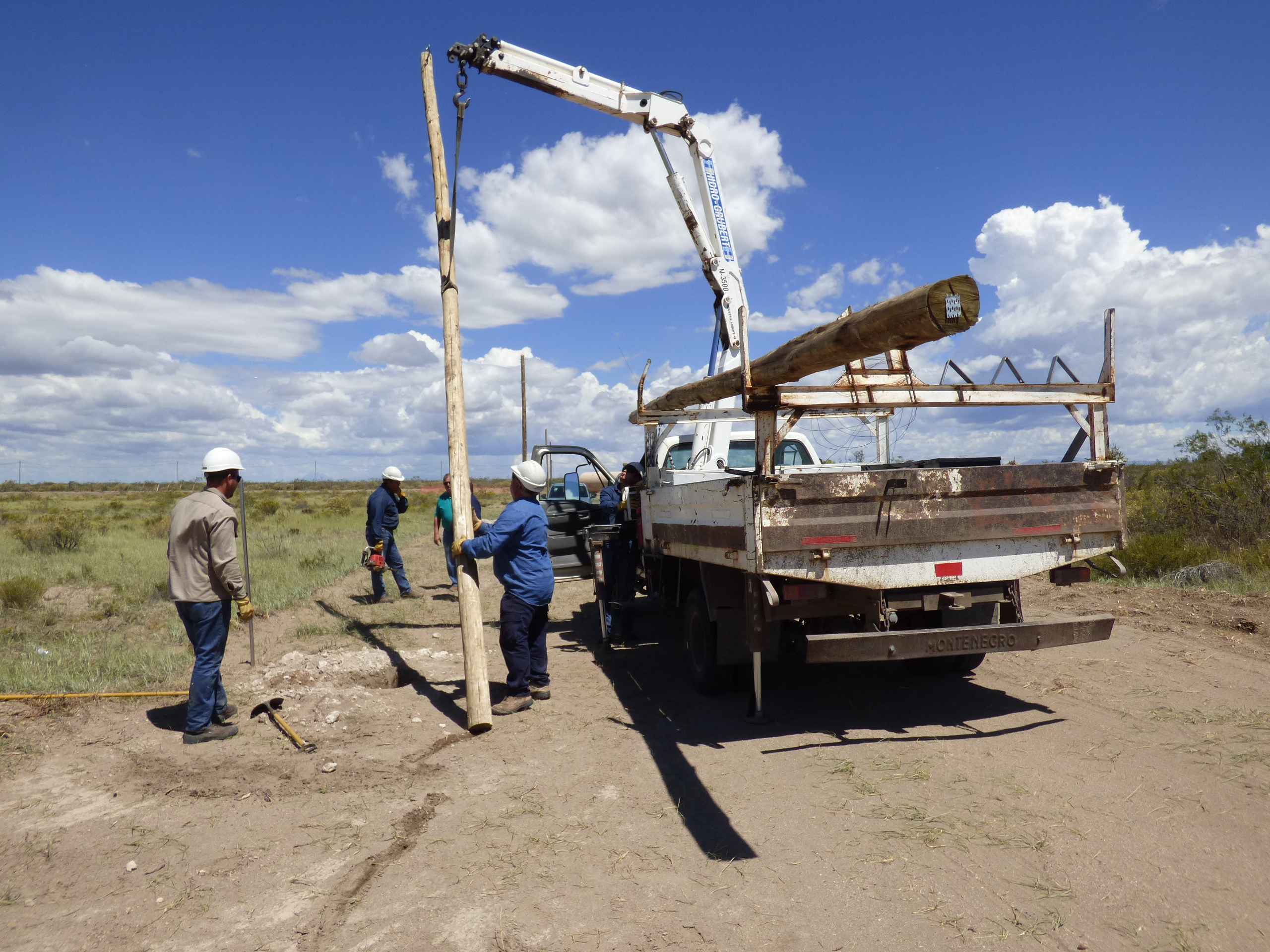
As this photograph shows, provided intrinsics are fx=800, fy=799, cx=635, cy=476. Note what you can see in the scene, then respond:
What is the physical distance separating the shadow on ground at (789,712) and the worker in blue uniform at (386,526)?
13.4 ft

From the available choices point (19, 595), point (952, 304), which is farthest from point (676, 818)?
point (19, 595)

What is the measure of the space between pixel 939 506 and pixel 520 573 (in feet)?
9.81

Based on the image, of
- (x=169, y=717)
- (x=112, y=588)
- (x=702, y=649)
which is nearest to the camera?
(x=169, y=717)

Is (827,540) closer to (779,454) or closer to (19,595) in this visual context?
(779,454)

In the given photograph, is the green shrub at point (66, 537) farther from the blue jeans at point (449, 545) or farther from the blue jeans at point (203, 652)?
the blue jeans at point (203, 652)

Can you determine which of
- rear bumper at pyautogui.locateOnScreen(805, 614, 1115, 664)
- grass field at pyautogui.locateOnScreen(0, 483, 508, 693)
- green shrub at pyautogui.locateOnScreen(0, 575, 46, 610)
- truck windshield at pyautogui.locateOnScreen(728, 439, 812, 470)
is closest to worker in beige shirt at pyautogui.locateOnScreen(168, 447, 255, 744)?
grass field at pyautogui.locateOnScreen(0, 483, 508, 693)

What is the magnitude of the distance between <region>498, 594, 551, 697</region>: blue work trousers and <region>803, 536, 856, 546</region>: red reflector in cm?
232

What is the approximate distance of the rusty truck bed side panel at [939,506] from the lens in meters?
4.64

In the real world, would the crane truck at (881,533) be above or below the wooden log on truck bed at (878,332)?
below

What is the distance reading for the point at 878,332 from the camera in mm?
3562

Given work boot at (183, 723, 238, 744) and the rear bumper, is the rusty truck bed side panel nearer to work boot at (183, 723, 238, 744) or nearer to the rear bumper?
the rear bumper

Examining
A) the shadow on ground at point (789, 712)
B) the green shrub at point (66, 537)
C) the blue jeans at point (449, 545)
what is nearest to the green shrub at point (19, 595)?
the blue jeans at point (449, 545)

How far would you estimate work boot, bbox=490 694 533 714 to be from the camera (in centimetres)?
595

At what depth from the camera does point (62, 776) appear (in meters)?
4.64
